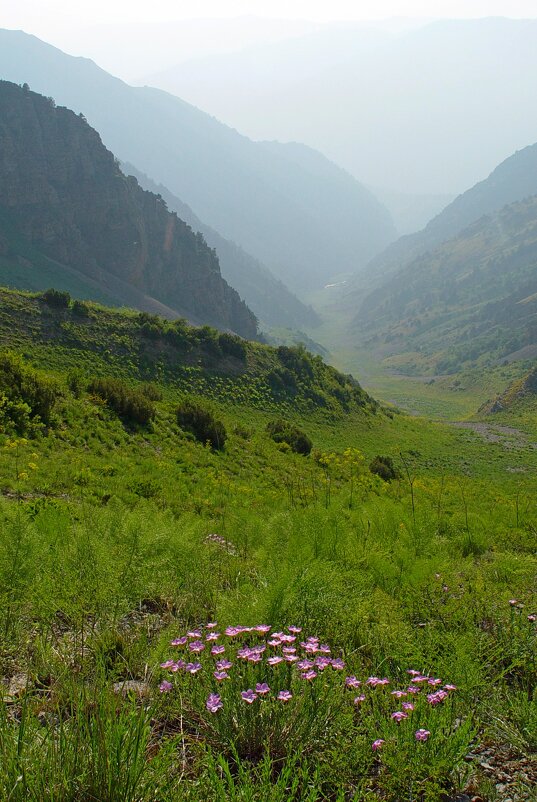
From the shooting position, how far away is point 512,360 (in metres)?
114

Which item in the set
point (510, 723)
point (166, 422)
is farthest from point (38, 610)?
point (166, 422)

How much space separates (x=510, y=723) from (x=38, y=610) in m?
3.11

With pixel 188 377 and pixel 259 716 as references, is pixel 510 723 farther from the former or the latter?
pixel 188 377

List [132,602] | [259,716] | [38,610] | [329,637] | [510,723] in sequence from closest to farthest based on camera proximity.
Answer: [259,716] → [510,723] → [38,610] → [329,637] → [132,602]

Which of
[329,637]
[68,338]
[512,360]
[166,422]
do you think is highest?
[68,338]

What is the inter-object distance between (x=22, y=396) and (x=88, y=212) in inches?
3460

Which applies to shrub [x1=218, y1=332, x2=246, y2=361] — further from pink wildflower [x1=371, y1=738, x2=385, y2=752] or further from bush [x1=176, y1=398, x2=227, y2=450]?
pink wildflower [x1=371, y1=738, x2=385, y2=752]

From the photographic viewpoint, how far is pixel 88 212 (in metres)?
92.4

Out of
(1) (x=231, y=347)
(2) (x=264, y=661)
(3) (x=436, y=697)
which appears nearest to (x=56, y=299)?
(1) (x=231, y=347)

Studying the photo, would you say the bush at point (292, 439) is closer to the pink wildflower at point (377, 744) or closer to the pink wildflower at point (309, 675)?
the pink wildflower at point (309, 675)

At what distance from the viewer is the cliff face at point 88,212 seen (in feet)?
278

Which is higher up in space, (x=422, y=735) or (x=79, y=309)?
(x=79, y=309)

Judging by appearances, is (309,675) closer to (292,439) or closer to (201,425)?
(201,425)

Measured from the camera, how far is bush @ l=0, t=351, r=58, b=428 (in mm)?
14672
